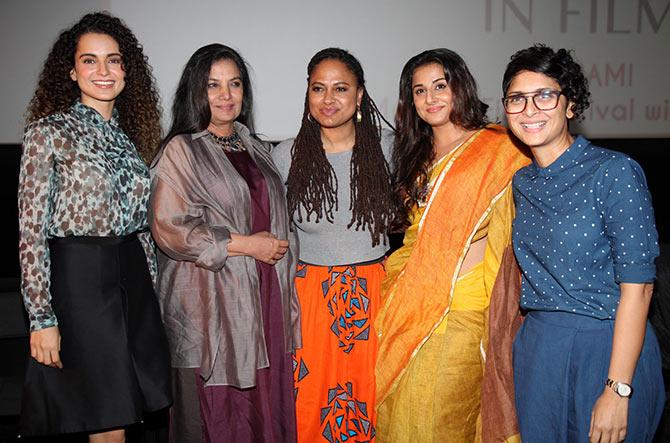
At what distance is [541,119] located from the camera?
1.69 metres

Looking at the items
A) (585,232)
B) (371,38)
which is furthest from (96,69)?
(371,38)

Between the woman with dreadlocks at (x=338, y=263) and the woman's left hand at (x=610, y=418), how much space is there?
0.89 metres

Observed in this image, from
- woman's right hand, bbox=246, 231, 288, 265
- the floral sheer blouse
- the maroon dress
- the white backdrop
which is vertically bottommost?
the maroon dress

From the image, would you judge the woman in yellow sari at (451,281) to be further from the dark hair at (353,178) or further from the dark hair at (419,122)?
the dark hair at (353,178)

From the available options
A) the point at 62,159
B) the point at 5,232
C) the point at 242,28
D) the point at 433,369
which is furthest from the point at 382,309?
the point at 5,232

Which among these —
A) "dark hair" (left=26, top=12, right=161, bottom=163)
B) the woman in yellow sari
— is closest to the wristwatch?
the woman in yellow sari

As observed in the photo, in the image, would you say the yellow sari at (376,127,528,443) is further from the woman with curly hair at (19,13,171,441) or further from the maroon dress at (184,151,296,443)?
the woman with curly hair at (19,13,171,441)

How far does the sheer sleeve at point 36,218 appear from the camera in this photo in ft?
6.15

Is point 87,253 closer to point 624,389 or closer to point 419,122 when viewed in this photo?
point 419,122

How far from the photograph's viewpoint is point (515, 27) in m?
4.21

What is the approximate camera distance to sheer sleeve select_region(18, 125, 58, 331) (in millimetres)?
1873

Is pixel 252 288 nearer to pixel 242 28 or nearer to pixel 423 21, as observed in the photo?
pixel 242 28

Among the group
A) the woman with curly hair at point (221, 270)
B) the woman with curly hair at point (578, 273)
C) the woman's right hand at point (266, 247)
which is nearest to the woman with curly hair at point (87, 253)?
the woman with curly hair at point (221, 270)

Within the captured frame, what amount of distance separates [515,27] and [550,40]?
241mm
